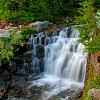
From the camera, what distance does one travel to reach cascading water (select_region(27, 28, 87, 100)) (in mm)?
12758

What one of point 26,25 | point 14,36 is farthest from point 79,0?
point 14,36

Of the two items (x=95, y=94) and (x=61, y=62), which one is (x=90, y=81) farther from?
(x=61, y=62)

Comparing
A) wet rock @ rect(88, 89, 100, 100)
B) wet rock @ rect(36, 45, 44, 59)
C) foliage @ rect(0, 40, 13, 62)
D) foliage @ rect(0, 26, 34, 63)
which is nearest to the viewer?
wet rock @ rect(88, 89, 100, 100)

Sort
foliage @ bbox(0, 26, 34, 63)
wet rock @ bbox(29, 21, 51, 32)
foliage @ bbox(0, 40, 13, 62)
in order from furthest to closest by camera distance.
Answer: wet rock @ bbox(29, 21, 51, 32), foliage @ bbox(0, 26, 34, 63), foliage @ bbox(0, 40, 13, 62)

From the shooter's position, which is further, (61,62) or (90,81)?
(61,62)

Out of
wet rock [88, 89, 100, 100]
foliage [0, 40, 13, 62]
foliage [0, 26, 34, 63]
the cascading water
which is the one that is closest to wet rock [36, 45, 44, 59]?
the cascading water

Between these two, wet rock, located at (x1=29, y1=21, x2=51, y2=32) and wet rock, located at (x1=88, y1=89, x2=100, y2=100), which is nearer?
wet rock, located at (x1=88, y1=89, x2=100, y2=100)

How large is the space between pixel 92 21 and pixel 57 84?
355 centimetres

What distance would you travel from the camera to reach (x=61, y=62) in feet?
46.0

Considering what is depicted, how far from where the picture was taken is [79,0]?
18.5 meters

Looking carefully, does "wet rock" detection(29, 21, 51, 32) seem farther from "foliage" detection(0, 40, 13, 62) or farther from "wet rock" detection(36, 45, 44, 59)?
"foliage" detection(0, 40, 13, 62)

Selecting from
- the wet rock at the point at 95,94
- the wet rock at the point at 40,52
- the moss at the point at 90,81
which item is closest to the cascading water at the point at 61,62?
the wet rock at the point at 40,52

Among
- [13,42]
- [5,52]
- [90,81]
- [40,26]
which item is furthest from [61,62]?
[90,81]

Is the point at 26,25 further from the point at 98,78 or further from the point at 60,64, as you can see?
the point at 98,78
